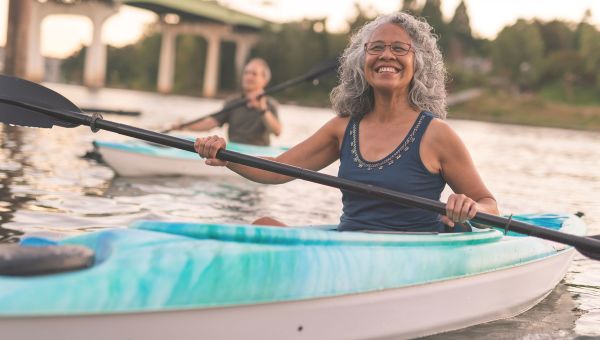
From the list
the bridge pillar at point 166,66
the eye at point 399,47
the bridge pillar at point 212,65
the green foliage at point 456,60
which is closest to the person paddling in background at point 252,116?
the eye at point 399,47

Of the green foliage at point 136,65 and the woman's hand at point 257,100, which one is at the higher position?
the green foliage at point 136,65

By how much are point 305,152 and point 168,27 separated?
205ft

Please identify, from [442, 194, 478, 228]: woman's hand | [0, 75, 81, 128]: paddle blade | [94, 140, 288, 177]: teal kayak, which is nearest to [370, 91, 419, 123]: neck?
[442, 194, 478, 228]: woman's hand

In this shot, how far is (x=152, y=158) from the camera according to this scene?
901cm

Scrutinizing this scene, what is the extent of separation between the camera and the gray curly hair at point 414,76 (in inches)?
150

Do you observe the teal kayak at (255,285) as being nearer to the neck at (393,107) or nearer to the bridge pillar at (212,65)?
the neck at (393,107)

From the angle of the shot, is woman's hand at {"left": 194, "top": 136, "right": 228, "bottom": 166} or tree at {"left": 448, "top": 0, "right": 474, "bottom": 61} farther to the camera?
tree at {"left": 448, "top": 0, "right": 474, "bottom": 61}

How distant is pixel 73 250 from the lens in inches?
106

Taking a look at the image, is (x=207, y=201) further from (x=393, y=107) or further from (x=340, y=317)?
(x=340, y=317)

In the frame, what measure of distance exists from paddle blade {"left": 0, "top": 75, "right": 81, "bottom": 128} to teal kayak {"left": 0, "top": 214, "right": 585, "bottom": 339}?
1537mm

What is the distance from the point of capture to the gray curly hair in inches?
150

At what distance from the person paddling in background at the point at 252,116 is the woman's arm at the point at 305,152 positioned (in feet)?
16.7

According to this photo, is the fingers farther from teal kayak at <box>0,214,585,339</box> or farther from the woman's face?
teal kayak at <box>0,214,585,339</box>

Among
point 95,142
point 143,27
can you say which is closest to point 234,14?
point 143,27
